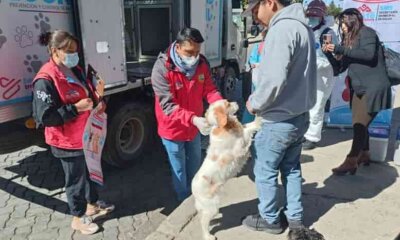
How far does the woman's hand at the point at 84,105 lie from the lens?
3.13 metres

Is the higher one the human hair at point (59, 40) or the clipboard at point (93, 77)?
the human hair at point (59, 40)

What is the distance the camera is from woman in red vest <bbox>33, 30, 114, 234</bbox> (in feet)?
9.80

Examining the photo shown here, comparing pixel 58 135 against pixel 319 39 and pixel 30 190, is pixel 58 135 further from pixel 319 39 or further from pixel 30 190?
pixel 319 39

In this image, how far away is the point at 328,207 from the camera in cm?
345

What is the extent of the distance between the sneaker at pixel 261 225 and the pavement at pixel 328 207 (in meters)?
0.04

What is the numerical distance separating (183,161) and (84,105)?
1.02m

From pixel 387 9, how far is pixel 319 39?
134 cm

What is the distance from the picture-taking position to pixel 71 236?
11.9 ft

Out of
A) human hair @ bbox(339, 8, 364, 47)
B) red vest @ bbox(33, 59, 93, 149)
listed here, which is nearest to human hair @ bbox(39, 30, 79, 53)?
red vest @ bbox(33, 59, 93, 149)

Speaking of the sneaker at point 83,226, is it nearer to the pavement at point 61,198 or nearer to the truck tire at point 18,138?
the pavement at point 61,198

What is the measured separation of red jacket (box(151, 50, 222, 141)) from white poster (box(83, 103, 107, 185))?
0.58 metres

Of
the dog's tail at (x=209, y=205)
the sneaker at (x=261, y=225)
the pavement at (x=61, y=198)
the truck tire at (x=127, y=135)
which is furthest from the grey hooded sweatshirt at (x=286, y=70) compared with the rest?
the truck tire at (x=127, y=135)

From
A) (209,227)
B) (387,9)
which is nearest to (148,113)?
(209,227)

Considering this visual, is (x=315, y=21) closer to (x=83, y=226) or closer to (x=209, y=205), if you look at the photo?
(x=209, y=205)
